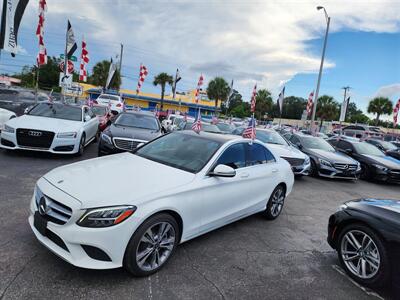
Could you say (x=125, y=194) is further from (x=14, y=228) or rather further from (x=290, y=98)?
(x=290, y=98)

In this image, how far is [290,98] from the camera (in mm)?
104125

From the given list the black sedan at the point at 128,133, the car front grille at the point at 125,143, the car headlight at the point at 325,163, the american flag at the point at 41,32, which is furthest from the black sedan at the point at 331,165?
the american flag at the point at 41,32

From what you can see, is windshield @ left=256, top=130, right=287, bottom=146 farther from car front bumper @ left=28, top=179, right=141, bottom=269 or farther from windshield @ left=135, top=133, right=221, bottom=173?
car front bumper @ left=28, top=179, right=141, bottom=269

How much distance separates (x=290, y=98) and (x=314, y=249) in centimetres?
10661

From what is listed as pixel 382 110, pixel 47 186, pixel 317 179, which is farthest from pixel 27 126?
pixel 382 110

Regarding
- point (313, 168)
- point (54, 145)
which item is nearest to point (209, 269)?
point (54, 145)

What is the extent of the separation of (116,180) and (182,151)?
1.26m

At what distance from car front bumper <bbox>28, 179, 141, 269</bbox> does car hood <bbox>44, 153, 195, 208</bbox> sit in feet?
0.57

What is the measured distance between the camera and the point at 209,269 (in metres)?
3.39

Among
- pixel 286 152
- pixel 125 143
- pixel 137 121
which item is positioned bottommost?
pixel 125 143

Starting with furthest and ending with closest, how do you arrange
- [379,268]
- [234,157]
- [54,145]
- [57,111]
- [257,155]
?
1. [57,111]
2. [54,145]
3. [257,155]
4. [234,157]
5. [379,268]

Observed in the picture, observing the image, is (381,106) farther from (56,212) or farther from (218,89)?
(56,212)

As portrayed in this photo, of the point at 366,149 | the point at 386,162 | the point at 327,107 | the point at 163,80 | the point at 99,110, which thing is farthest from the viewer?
the point at 327,107

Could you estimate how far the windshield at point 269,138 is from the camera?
406 inches
